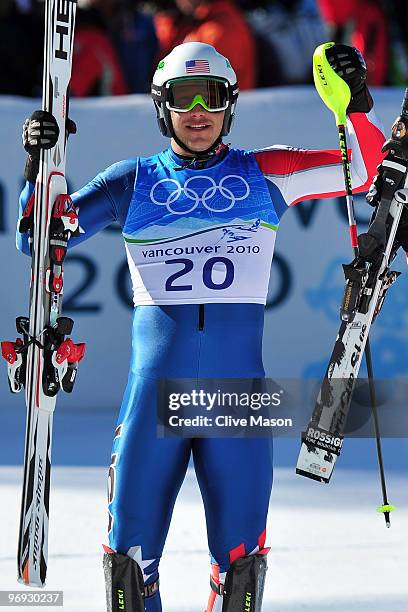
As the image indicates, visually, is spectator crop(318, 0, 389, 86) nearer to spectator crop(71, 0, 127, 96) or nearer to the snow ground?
spectator crop(71, 0, 127, 96)

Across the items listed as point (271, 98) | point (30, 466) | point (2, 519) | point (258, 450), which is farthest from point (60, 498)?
point (271, 98)

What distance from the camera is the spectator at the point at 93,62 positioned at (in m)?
8.55

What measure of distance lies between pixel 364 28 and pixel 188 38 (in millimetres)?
1220

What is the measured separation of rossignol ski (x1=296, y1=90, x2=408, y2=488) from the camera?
399cm

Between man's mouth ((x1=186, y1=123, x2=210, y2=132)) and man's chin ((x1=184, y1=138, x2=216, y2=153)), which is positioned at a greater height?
man's mouth ((x1=186, y1=123, x2=210, y2=132))

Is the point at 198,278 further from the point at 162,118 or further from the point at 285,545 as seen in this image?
the point at 285,545

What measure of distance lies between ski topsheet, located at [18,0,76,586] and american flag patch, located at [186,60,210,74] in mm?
424

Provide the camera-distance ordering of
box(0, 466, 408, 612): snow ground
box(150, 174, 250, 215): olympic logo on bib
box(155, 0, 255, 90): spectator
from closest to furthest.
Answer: box(150, 174, 250, 215): olympic logo on bib → box(0, 466, 408, 612): snow ground → box(155, 0, 255, 90): spectator

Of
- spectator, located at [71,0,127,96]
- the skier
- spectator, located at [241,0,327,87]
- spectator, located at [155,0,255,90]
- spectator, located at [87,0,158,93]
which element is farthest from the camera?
spectator, located at [87,0,158,93]

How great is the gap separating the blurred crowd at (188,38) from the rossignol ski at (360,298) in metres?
4.29

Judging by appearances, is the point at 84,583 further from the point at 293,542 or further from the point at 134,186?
the point at 134,186

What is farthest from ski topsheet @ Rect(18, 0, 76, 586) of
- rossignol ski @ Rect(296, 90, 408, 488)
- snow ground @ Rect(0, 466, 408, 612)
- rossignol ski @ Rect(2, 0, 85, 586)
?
rossignol ski @ Rect(296, 90, 408, 488)

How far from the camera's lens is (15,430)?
751 centimetres

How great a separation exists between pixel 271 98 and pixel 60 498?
3.05 m
